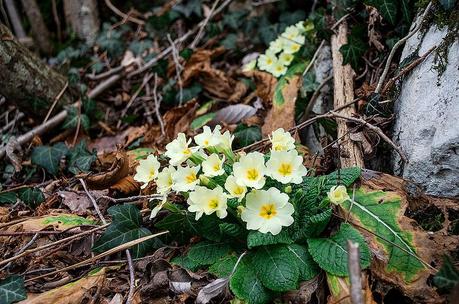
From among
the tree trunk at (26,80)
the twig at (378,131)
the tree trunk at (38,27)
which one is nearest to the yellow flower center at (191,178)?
the twig at (378,131)

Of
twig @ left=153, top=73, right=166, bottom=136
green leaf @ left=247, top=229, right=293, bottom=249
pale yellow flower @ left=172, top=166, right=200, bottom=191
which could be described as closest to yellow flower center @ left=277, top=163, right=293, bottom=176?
green leaf @ left=247, top=229, right=293, bottom=249

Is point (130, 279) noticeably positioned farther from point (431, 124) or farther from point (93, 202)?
point (431, 124)

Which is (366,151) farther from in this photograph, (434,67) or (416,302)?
(416,302)

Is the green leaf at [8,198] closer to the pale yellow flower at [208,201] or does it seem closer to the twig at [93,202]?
the twig at [93,202]

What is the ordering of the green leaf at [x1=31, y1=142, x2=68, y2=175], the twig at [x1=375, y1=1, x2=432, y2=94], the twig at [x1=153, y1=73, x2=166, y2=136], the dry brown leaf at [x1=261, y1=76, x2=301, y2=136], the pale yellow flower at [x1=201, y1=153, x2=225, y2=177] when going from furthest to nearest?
the twig at [x1=153, y1=73, x2=166, y2=136] → the green leaf at [x1=31, y1=142, x2=68, y2=175] → the dry brown leaf at [x1=261, y1=76, x2=301, y2=136] → the twig at [x1=375, y1=1, x2=432, y2=94] → the pale yellow flower at [x1=201, y1=153, x2=225, y2=177]

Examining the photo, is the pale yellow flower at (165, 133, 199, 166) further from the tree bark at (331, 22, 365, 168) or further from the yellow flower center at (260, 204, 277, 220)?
the tree bark at (331, 22, 365, 168)

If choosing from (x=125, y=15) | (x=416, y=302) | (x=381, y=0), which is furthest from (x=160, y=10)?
(x=416, y=302)
